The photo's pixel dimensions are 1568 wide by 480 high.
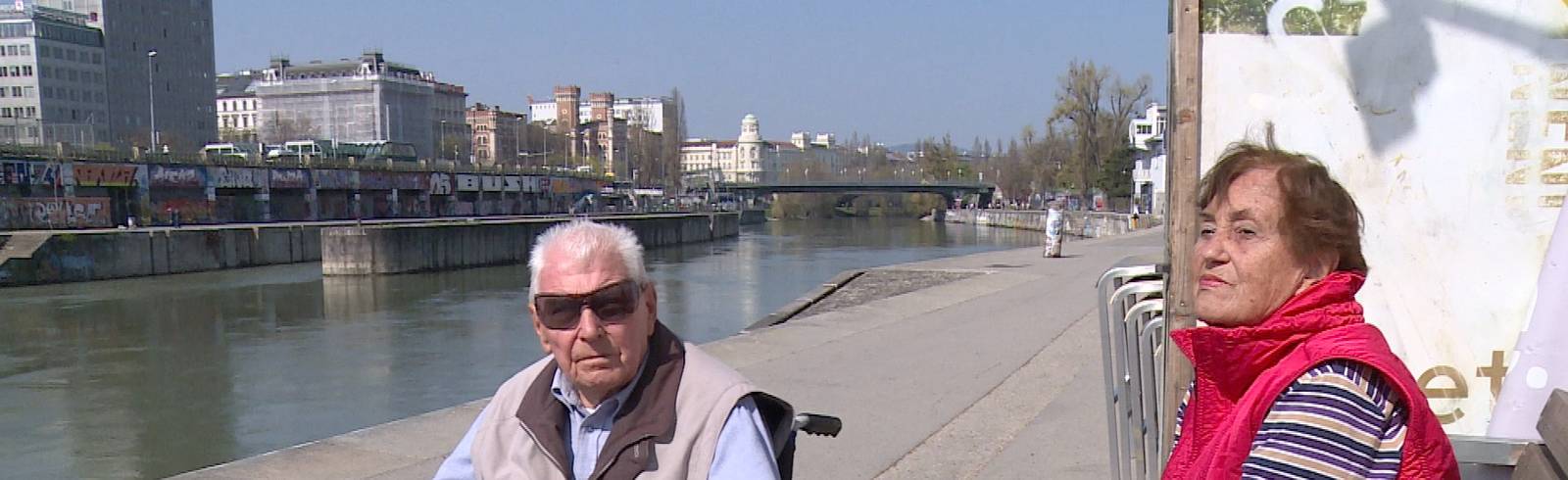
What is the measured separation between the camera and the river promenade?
17.2 feet

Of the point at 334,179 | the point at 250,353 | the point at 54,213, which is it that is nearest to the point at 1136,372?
the point at 250,353

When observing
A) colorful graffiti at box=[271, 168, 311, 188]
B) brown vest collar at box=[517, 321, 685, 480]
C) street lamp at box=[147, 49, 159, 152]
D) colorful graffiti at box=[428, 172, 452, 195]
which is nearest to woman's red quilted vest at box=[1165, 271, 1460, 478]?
brown vest collar at box=[517, 321, 685, 480]

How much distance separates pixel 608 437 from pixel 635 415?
9 cm

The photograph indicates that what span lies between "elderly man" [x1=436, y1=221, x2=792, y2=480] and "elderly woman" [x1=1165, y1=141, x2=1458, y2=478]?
0.88m

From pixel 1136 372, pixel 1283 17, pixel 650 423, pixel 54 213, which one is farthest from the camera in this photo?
pixel 54 213

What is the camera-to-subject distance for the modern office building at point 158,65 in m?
104

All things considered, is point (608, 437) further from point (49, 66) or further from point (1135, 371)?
point (49, 66)

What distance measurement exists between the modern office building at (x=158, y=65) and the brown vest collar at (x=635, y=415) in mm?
109416

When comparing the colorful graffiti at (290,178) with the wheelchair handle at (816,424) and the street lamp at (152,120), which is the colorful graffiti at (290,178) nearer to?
the street lamp at (152,120)

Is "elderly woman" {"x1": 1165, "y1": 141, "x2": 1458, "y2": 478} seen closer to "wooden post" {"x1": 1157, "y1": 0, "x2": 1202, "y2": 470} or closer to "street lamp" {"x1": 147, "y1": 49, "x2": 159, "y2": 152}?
"wooden post" {"x1": 1157, "y1": 0, "x2": 1202, "y2": 470}

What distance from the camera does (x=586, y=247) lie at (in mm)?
2479

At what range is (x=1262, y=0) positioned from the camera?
2.67 metres

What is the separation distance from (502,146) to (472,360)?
419ft

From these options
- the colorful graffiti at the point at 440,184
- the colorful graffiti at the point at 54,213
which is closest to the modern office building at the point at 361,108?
the colorful graffiti at the point at 440,184
